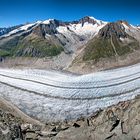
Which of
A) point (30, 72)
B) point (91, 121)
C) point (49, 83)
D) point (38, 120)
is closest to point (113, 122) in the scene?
point (91, 121)

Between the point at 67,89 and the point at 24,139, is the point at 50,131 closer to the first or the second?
the point at 24,139

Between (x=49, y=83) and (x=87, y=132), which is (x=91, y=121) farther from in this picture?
(x=49, y=83)

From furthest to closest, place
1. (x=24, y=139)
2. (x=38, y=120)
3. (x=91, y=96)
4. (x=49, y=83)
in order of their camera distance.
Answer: (x=49, y=83) < (x=91, y=96) < (x=38, y=120) < (x=24, y=139)

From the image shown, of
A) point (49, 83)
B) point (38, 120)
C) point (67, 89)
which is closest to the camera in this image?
point (38, 120)

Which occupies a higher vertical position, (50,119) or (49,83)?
(49,83)

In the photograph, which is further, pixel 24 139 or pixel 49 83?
pixel 49 83

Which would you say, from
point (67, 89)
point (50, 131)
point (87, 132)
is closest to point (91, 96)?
point (67, 89)
